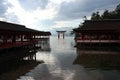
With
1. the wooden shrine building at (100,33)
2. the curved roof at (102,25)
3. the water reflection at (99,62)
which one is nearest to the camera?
the water reflection at (99,62)

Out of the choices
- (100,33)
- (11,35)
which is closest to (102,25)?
(100,33)

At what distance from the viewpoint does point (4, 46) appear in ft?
83.5

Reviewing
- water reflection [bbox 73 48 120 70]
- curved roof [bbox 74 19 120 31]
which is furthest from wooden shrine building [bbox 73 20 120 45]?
water reflection [bbox 73 48 120 70]

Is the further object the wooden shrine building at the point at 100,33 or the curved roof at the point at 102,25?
the curved roof at the point at 102,25

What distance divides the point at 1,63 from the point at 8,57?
319 cm

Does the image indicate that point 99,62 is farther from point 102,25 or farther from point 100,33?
point 102,25

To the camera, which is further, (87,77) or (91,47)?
(91,47)

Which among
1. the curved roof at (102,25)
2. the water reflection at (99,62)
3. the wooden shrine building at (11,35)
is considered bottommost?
the water reflection at (99,62)

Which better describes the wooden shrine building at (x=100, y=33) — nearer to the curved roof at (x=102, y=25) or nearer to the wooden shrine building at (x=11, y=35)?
the curved roof at (x=102, y=25)

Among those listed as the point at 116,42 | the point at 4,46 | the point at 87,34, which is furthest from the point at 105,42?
the point at 4,46

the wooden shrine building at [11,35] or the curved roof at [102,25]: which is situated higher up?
the curved roof at [102,25]

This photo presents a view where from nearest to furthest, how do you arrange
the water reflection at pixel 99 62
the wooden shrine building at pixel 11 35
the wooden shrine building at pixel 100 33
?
the water reflection at pixel 99 62, the wooden shrine building at pixel 11 35, the wooden shrine building at pixel 100 33

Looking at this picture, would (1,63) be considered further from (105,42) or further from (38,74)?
(105,42)

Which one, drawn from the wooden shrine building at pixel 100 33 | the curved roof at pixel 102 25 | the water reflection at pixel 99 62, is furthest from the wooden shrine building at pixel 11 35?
the curved roof at pixel 102 25
